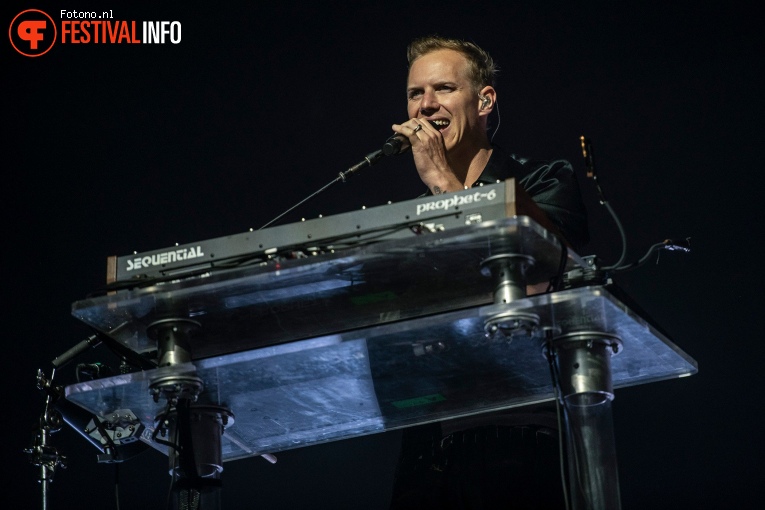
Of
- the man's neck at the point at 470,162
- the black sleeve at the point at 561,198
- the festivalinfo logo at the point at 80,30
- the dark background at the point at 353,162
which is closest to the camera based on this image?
the black sleeve at the point at 561,198

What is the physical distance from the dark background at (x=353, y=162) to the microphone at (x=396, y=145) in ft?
4.22

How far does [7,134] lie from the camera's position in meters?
4.27

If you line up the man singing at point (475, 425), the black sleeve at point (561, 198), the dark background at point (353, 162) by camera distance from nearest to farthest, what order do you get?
the man singing at point (475, 425) < the black sleeve at point (561, 198) < the dark background at point (353, 162)

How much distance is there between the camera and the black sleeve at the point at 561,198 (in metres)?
2.38

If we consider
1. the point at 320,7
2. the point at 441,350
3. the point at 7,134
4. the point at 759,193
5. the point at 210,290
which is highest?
Answer: the point at 320,7

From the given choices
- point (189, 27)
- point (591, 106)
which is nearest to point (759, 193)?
point (591, 106)

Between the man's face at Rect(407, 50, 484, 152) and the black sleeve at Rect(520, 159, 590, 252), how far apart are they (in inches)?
17.8

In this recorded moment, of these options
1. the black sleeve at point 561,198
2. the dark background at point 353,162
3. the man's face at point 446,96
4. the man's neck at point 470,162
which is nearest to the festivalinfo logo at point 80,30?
the dark background at point 353,162

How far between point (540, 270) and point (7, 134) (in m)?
2.95

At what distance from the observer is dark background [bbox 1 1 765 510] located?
3457mm

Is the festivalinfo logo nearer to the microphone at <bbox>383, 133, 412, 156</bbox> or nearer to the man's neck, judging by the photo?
the man's neck

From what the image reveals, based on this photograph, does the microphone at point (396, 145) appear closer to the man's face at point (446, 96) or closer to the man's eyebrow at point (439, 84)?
the man's face at point (446, 96)

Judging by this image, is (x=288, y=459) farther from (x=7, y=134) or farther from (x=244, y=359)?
(x=244, y=359)

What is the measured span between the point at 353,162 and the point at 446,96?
97 cm
